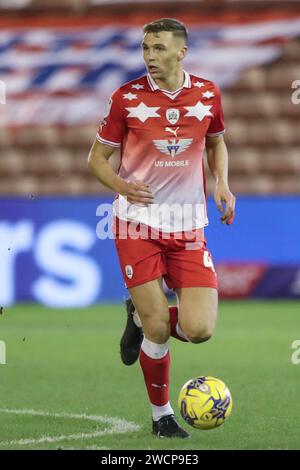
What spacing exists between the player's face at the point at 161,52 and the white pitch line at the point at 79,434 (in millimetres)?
1854

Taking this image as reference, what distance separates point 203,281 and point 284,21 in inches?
436

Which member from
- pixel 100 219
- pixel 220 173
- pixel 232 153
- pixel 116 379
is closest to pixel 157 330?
pixel 220 173

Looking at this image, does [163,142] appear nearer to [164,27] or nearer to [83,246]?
[164,27]

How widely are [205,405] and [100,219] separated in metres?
7.77

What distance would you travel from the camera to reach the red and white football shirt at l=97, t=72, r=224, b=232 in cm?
622

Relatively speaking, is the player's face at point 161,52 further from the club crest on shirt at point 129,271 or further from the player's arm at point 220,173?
the club crest on shirt at point 129,271

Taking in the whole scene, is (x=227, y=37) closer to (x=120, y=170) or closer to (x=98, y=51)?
(x=98, y=51)

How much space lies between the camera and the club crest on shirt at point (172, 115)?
625 cm

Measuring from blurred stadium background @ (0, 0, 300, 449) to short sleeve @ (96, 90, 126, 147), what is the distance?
59.9 inches

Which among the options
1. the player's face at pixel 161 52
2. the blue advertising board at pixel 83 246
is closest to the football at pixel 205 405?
the player's face at pixel 161 52

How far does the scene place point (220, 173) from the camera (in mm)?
6387

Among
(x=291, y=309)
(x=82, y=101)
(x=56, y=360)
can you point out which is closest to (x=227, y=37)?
(x=82, y=101)

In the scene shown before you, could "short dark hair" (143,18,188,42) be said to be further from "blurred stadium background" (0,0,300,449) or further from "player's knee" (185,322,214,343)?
"blurred stadium background" (0,0,300,449)

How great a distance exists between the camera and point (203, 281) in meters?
6.21
